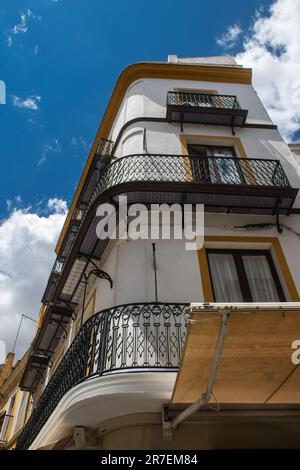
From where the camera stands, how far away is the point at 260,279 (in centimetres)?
800

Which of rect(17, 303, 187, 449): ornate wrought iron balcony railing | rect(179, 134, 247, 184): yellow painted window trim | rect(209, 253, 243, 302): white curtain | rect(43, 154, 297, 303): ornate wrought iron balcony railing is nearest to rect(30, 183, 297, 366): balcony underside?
rect(43, 154, 297, 303): ornate wrought iron balcony railing

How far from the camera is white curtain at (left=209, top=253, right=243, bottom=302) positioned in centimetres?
765

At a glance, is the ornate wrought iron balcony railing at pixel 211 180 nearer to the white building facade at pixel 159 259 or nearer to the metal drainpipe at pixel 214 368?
the white building facade at pixel 159 259

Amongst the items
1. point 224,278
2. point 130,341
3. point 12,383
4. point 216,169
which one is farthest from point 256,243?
point 12,383

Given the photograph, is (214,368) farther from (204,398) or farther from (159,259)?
(159,259)

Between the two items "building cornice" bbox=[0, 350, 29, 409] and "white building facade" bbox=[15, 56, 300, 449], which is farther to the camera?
"building cornice" bbox=[0, 350, 29, 409]

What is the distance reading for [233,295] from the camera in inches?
303

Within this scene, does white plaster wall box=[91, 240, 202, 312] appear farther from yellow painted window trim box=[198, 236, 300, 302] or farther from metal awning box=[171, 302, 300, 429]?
metal awning box=[171, 302, 300, 429]

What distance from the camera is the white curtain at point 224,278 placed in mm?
7648

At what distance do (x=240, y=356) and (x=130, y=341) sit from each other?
2.17 metres

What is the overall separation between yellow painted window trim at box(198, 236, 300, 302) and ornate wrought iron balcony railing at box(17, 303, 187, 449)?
3.08 ft

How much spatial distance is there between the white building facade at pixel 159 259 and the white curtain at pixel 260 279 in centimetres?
2
